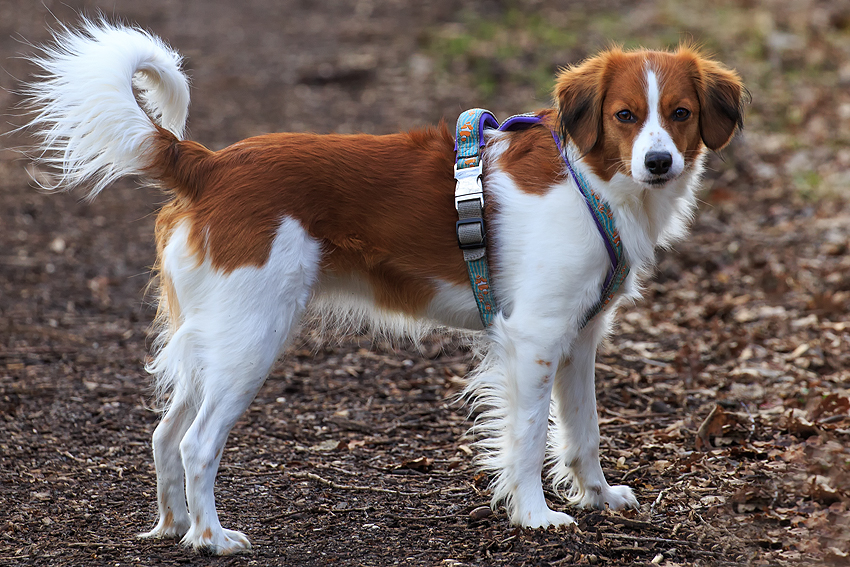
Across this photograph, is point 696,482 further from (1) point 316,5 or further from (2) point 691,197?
(1) point 316,5

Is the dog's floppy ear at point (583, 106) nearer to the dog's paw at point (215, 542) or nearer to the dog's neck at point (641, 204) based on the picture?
the dog's neck at point (641, 204)

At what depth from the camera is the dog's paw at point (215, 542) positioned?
304 cm

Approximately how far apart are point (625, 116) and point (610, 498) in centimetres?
152

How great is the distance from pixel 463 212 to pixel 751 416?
6.34 feet

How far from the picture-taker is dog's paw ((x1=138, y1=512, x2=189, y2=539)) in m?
3.23

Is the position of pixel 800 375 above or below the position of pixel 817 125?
below

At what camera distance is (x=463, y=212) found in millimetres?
3238

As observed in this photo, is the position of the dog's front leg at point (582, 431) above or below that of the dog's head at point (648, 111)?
below

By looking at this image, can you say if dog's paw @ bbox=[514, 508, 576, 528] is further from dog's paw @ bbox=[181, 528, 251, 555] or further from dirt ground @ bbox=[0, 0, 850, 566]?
dog's paw @ bbox=[181, 528, 251, 555]

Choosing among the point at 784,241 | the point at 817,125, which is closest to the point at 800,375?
the point at 784,241

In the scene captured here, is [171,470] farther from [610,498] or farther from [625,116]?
[625,116]

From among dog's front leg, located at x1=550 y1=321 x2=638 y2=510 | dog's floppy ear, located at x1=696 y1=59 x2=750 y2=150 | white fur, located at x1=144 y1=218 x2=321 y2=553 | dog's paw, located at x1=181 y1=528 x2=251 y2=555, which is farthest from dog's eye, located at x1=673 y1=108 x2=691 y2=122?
dog's paw, located at x1=181 y1=528 x2=251 y2=555

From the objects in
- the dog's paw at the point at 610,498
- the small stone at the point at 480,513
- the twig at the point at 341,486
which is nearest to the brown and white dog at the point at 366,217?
the small stone at the point at 480,513

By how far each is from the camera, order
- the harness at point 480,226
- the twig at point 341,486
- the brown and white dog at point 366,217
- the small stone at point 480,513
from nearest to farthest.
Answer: the brown and white dog at point 366,217, the harness at point 480,226, the small stone at point 480,513, the twig at point 341,486
